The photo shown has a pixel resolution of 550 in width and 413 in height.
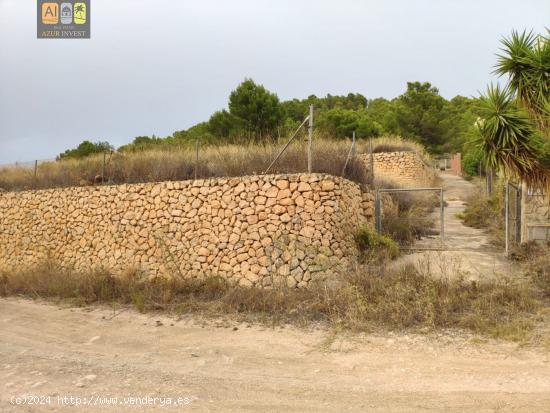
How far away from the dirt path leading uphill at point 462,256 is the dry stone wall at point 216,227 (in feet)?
5.65

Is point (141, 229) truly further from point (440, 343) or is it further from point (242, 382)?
point (440, 343)

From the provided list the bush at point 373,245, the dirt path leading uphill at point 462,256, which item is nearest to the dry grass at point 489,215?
the dirt path leading uphill at point 462,256

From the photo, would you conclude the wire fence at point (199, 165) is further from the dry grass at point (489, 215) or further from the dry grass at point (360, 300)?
the dry grass at point (489, 215)

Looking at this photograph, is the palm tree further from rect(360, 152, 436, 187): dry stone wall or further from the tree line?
rect(360, 152, 436, 187): dry stone wall

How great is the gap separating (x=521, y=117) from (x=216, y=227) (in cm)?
675

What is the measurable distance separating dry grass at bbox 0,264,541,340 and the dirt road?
434mm

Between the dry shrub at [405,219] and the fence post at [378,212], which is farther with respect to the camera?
the dry shrub at [405,219]

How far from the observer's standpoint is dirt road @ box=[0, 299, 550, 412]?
4.30m

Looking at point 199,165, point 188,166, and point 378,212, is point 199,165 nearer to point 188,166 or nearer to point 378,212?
point 188,166

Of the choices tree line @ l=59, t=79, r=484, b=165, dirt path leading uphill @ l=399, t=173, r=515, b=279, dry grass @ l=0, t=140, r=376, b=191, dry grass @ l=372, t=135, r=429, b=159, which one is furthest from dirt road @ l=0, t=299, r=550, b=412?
dry grass @ l=372, t=135, r=429, b=159

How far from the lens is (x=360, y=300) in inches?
279

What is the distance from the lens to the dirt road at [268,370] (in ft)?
14.1

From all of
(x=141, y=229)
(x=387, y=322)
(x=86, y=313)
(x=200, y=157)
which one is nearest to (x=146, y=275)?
(x=141, y=229)

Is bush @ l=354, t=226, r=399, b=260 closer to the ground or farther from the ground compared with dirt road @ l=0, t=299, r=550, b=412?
farther from the ground
